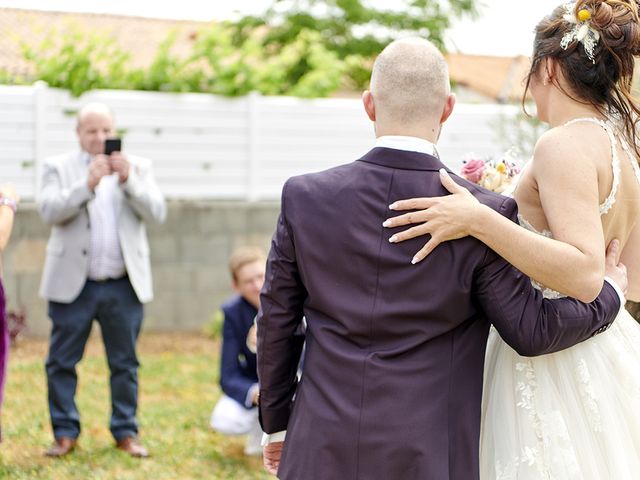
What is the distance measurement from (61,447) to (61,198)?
5.05 ft

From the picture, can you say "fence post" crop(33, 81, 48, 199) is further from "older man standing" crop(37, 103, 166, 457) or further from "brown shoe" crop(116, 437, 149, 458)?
"brown shoe" crop(116, 437, 149, 458)

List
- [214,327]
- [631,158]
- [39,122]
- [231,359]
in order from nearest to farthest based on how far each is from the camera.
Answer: [631,158], [231,359], [39,122], [214,327]

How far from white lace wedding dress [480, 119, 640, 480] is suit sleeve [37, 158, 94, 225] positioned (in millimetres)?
3459

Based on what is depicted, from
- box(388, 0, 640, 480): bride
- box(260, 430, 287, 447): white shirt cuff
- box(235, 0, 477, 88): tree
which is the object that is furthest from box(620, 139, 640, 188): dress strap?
box(235, 0, 477, 88): tree

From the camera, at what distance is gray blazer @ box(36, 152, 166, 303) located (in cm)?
593

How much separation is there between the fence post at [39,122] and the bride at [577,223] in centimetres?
707

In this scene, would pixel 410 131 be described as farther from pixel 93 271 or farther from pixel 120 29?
pixel 120 29

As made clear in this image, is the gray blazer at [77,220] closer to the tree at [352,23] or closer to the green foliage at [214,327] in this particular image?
the green foliage at [214,327]

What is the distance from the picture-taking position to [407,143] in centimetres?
272

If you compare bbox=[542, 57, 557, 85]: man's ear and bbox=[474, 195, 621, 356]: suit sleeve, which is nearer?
bbox=[474, 195, 621, 356]: suit sleeve

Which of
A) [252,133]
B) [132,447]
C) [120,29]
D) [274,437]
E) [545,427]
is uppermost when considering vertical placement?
[120,29]

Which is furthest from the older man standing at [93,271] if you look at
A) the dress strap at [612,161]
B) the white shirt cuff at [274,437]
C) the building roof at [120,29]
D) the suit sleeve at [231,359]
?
the building roof at [120,29]

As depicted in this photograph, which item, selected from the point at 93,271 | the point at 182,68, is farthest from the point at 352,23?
the point at 93,271

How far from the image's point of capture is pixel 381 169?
2736 millimetres
